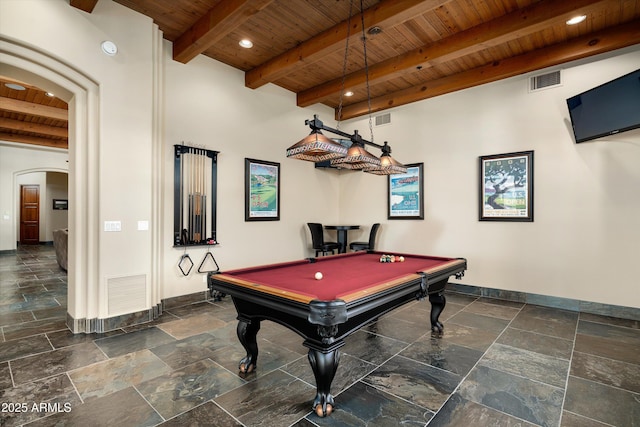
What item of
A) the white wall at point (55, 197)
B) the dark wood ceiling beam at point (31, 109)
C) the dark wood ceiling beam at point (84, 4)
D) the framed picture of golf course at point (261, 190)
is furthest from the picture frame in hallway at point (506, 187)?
the white wall at point (55, 197)

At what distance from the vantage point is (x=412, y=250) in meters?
5.74

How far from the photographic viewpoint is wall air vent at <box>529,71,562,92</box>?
4344 millimetres

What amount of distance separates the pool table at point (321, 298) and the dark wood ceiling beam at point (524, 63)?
11.1ft

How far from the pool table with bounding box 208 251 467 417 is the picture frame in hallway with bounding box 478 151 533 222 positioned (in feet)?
7.10

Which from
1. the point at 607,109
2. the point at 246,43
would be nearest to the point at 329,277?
the point at 246,43

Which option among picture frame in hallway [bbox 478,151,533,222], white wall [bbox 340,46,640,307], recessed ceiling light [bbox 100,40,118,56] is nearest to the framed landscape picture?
white wall [bbox 340,46,640,307]

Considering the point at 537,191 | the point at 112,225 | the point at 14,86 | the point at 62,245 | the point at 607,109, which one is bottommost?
the point at 62,245

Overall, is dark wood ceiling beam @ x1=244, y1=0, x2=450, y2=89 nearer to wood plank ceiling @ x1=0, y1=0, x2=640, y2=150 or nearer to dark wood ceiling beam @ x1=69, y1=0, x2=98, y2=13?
wood plank ceiling @ x1=0, y1=0, x2=640, y2=150

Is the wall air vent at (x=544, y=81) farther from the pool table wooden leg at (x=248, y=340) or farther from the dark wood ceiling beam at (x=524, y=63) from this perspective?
the pool table wooden leg at (x=248, y=340)

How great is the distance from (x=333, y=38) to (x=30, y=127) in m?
8.44

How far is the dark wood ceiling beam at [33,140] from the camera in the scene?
884 centimetres

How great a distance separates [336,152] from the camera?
2.90 meters

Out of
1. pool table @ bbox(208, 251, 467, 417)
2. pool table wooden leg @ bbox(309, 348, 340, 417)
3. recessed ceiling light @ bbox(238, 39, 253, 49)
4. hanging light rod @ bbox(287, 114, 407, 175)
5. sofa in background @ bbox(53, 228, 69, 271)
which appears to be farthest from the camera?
sofa in background @ bbox(53, 228, 69, 271)

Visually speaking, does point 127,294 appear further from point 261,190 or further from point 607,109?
point 607,109
